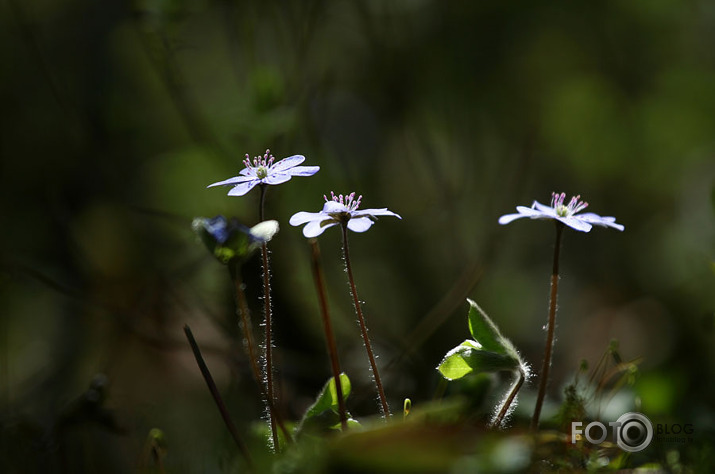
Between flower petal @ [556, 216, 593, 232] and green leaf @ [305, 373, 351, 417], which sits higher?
flower petal @ [556, 216, 593, 232]

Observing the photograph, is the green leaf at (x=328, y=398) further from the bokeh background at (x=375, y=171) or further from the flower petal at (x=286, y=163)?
the bokeh background at (x=375, y=171)

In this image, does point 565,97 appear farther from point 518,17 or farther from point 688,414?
point 688,414

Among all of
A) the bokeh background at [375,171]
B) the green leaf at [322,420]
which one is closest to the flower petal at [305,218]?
the green leaf at [322,420]

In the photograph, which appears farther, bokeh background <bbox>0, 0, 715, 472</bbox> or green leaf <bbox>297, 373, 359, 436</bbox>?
bokeh background <bbox>0, 0, 715, 472</bbox>

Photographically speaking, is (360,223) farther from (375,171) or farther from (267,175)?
(375,171)

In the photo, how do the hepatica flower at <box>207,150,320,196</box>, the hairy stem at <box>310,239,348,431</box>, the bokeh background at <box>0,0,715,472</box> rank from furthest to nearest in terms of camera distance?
the bokeh background at <box>0,0,715,472</box>
the hepatica flower at <box>207,150,320,196</box>
the hairy stem at <box>310,239,348,431</box>

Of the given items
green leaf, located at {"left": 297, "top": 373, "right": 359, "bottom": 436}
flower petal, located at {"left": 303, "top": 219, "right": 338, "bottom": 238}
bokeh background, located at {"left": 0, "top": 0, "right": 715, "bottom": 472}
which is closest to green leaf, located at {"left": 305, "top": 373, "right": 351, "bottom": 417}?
green leaf, located at {"left": 297, "top": 373, "right": 359, "bottom": 436}

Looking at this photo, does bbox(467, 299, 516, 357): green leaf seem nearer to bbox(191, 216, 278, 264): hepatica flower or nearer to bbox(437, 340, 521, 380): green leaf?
bbox(437, 340, 521, 380): green leaf
